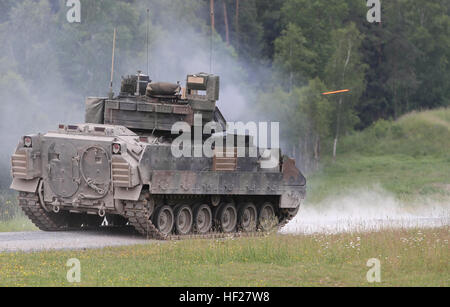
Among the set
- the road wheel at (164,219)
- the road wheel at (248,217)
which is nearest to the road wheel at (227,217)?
the road wheel at (248,217)

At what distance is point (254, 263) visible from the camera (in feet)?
54.3

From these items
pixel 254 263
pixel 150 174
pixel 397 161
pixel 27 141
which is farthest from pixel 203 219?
pixel 397 161

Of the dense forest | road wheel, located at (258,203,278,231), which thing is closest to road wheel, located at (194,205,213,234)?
road wheel, located at (258,203,278,231)

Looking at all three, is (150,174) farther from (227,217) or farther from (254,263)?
(254,263)

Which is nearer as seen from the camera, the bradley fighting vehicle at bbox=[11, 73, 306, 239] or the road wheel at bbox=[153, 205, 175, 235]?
the bradley fighting vehicle at bbox=[11, 73, 306, 239]

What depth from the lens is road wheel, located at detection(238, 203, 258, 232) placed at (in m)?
23.8

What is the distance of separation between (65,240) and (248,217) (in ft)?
19.0

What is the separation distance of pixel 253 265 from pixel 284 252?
95cm

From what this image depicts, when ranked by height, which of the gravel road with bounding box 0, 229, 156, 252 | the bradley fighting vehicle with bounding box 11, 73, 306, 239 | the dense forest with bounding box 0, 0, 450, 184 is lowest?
the gravel road with bounding box 0, 229, 156, 252

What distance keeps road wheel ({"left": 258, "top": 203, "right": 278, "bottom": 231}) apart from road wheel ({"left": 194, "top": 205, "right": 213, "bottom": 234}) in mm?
1712

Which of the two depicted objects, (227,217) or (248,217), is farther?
(248,217)

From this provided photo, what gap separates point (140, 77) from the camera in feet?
78.2

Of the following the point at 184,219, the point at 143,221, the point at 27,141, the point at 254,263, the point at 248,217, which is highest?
the point at 27,141

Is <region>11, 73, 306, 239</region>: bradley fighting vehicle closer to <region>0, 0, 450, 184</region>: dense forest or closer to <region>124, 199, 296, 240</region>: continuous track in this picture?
<region>124, 199, 296, 240</region>: continuous track
